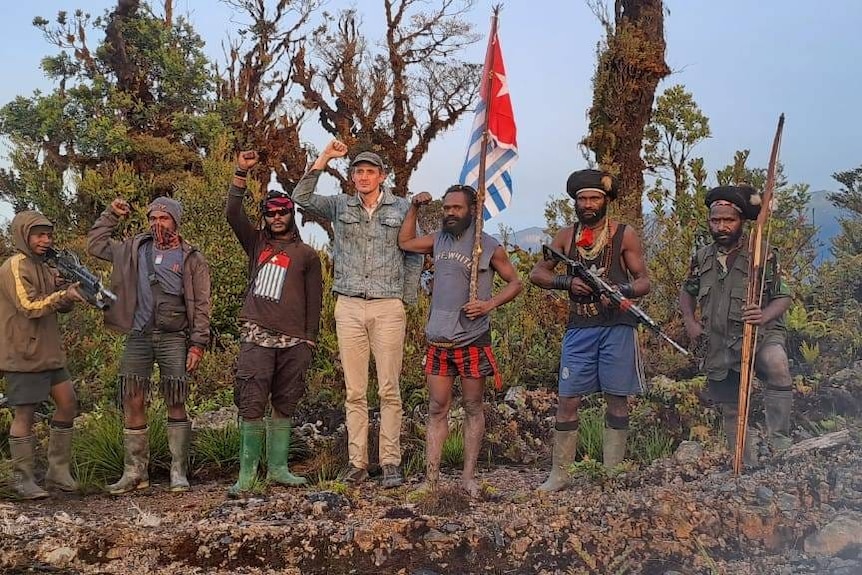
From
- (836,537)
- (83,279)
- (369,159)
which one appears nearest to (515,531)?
(836,537)

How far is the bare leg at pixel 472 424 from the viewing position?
17.3 ft

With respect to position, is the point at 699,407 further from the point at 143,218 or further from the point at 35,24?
the point at 35,24

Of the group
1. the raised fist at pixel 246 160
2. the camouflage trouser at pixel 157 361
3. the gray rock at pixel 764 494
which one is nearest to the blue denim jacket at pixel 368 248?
the raised fist at pixel 246 160

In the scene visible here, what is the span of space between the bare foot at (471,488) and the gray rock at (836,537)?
1949 millimetres

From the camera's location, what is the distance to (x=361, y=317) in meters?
5.68

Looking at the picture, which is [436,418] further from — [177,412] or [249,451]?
[177,412]

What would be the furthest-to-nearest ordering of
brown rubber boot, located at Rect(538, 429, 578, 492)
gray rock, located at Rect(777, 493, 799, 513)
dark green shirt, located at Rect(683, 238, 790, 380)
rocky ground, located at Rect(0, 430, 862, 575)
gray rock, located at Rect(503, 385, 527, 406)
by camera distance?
gray rock, located at Rect(503, 385, 527, 406), brown rubber boot, located at Rect(538, 429, 578, 492), dark green shirt, located at Rect(683, 238, 790, 380), gray rock, located at Rect(777, 493, 799, 513), rocky ground, located at Rect(0, 430, 862, 575)

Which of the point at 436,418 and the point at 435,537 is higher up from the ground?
the point at 436,418

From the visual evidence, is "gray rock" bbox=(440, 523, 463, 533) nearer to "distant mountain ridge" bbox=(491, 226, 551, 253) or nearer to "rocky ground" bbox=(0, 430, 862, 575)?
"rocky ground" bbox=(0, 430, 862, 575)

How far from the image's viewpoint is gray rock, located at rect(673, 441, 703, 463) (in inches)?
213

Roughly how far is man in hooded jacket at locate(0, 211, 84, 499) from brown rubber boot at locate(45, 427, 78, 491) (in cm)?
3

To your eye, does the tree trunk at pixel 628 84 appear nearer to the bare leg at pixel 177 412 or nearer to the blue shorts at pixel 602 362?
the blue shorts at pixel 602 362

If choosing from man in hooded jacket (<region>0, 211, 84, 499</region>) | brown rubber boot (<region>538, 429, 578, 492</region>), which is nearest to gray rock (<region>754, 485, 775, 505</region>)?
brown rubber boot (<region>538, 429, 578, 492</region>)

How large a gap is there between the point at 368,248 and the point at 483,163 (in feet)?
3.23
